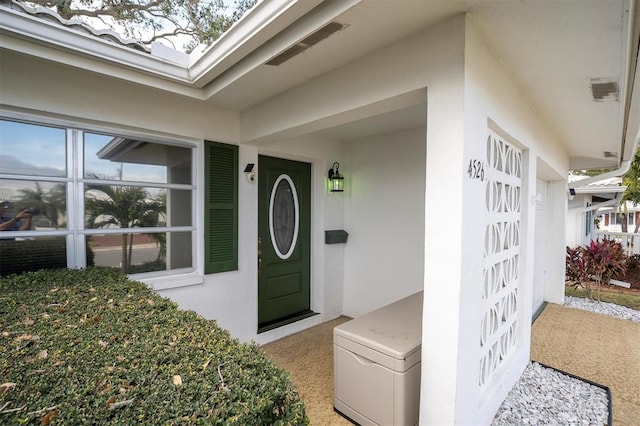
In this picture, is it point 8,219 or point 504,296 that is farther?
→ point 504,296

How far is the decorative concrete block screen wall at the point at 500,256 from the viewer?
225cm

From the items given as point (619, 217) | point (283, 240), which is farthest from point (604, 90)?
point (619, 217)

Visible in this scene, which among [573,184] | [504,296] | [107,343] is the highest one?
[573,184]

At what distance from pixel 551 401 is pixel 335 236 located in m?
3.06

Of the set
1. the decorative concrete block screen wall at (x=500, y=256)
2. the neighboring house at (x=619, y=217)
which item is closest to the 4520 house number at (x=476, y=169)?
the decorative concrete block screen wall at (x=500, y=256)

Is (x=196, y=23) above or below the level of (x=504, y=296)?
above

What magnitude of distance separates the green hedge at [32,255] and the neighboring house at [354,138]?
77mm

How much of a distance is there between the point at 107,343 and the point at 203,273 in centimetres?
192

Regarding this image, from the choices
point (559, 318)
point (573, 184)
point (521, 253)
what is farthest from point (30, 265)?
point (573, 184)

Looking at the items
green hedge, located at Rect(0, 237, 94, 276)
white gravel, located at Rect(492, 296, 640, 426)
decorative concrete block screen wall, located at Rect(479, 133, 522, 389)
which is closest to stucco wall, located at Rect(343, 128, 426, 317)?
decorative concrete block screen wall, located at Rect(479, 133, 522, 389)

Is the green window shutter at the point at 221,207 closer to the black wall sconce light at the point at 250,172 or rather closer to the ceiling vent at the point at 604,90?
the black wall sconce light at the point at 250,172

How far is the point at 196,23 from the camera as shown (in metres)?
5.57

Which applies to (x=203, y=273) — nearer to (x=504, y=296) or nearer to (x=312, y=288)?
(x=312, y=288)

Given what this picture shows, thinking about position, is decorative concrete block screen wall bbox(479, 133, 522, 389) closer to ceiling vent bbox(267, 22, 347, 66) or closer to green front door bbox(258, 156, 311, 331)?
ceiling vent bbox(267, 22, 347, 66)
